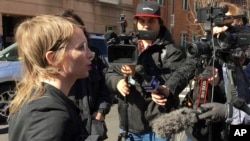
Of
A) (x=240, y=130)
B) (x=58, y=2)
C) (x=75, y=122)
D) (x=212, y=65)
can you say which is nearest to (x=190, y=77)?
(x=212, y=65)

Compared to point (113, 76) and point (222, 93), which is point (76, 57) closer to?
point (222, 93)

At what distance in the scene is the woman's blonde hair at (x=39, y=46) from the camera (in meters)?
1.65

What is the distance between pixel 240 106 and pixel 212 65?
0.36m

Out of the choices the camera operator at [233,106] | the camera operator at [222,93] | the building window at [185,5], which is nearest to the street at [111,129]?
the camera operator at [222,93]

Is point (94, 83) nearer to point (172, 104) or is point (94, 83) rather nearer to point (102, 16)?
point (172, 104)

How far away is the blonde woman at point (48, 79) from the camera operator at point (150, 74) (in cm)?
128

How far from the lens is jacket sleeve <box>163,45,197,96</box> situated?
2963 mm

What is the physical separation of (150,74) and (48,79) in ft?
4.94

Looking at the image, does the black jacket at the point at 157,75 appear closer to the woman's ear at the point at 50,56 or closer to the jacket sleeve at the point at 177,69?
the jacket sleeve at the point at 177,69

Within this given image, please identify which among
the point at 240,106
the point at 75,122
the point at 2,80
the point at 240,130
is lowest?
the point at 2,80

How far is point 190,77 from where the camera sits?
3.05 meters

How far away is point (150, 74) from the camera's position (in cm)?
312

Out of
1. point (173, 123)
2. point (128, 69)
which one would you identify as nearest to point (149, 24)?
point (128, 69)

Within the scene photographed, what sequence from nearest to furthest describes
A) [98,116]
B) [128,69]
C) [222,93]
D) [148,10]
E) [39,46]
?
[39,46] < [222,93] < [128,69] < [148,10] < [98,116]
